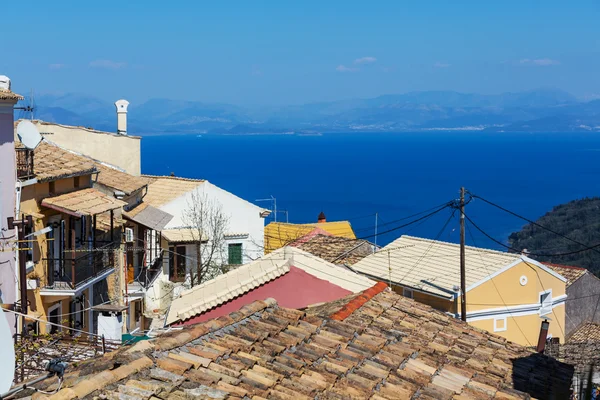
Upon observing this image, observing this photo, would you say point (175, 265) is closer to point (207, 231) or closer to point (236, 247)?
point (207, 231)

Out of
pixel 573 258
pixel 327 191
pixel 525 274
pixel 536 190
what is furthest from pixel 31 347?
pixel 536 190

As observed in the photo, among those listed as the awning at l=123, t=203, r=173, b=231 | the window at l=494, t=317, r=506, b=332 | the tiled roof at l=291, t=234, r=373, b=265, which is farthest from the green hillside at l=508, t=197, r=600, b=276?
the awning at l=123, t=203, r=173, b=231

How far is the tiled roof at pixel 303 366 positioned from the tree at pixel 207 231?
20.1 metres

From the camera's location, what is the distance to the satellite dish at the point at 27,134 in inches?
593

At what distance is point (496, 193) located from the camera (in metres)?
125

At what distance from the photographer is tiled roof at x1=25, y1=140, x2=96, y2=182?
16703 mm

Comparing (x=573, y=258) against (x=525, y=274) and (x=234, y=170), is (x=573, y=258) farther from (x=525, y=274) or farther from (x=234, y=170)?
(x=234, y=170)

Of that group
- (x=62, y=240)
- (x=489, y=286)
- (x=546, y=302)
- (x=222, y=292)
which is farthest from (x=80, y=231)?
(x=546, y=302)

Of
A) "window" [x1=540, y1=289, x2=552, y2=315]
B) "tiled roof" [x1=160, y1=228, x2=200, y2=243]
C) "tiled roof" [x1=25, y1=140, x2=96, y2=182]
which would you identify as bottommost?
"window" [x1=540, y1=289, x2=552, y2=315]

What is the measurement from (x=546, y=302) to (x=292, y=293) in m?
14.7

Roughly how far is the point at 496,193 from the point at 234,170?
55.1m

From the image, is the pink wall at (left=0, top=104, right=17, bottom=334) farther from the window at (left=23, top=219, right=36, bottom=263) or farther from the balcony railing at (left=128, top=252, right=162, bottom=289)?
the balcony railing at (left=128, top=252, right=162, bottom=289)

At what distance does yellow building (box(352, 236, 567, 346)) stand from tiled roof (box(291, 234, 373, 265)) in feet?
7.40

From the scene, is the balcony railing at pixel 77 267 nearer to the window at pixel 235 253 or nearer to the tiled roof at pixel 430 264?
the tiled roof at pixel 430 264
